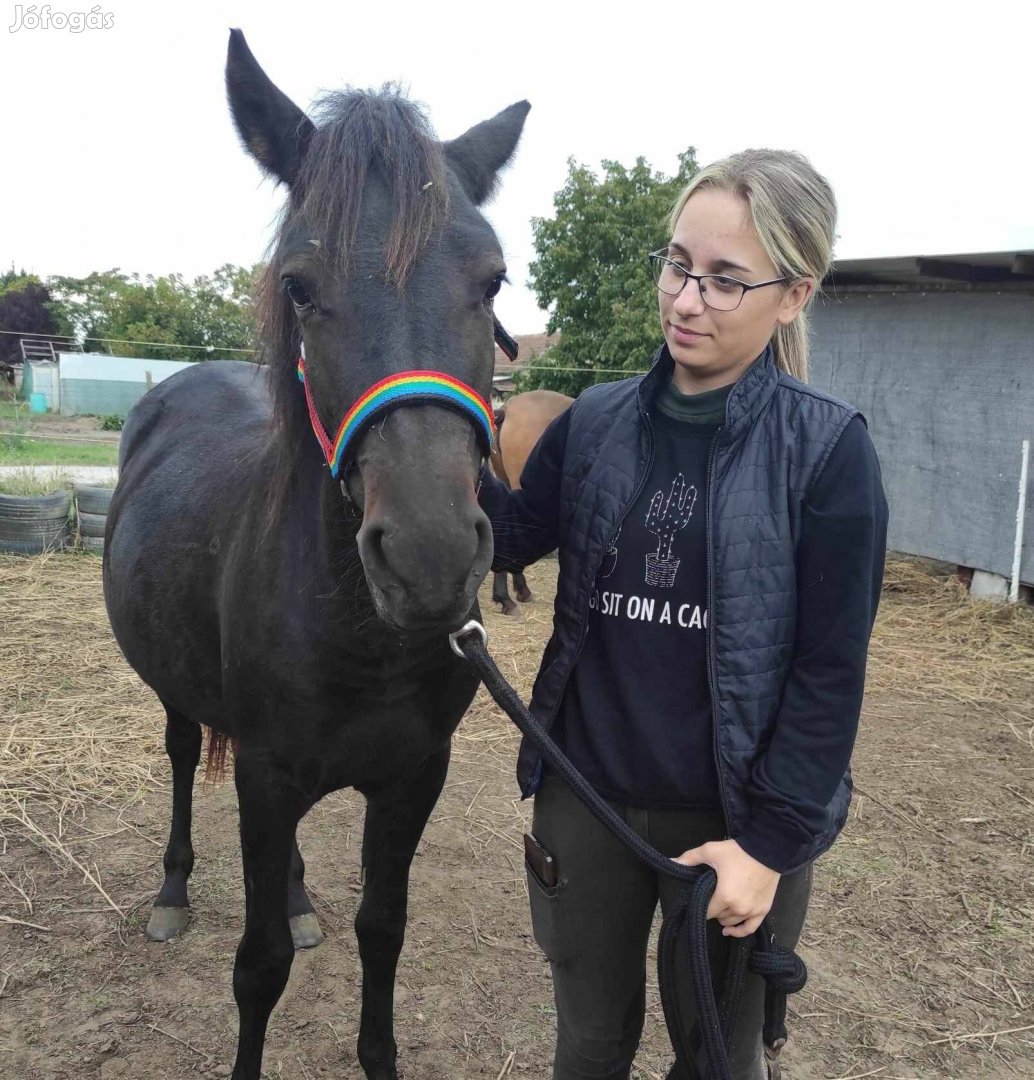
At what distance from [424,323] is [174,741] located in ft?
7.51

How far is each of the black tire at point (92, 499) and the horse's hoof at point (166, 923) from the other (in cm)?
540

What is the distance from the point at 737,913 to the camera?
1.25 metres

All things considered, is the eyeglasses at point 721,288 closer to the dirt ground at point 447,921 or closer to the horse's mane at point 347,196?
the horse's mane at point 347,196

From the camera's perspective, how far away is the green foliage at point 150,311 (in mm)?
29859

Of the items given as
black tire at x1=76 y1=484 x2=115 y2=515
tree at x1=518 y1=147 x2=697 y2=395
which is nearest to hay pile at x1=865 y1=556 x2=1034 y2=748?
black tire at x1=76 y1=484 x2=115 y2=515

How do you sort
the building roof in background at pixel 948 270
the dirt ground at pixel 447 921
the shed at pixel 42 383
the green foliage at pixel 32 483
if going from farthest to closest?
the shed at pixel 42 383
the green foliage at pixel 32 483
the building roof in background at pixel 948 270
the dirt ground at pixel 447 921

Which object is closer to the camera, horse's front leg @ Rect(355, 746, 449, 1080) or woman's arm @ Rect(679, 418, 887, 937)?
woman's arm @ Rect(679, 418, 887, 937)

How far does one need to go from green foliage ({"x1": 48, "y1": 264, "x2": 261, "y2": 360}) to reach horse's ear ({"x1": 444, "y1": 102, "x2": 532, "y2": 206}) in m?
25.5

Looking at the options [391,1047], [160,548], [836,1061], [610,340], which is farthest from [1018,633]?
[610,340]

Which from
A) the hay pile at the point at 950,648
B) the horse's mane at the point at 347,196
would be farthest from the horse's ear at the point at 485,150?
the hay pile at the point at 950,648

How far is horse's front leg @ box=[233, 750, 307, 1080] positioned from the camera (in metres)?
1.78

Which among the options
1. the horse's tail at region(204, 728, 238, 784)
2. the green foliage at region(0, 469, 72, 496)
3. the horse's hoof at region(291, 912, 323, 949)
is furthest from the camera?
the green foliage at region(0, 469, 72, 496)

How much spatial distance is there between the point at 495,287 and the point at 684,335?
1.23 feet

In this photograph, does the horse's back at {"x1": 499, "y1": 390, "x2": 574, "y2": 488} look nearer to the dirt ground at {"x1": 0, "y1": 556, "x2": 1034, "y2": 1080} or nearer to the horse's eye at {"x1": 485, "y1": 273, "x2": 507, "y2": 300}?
the dirt ground at {"x1": 0, "y1": 556, "x2": 1034, "y2": 1080}
